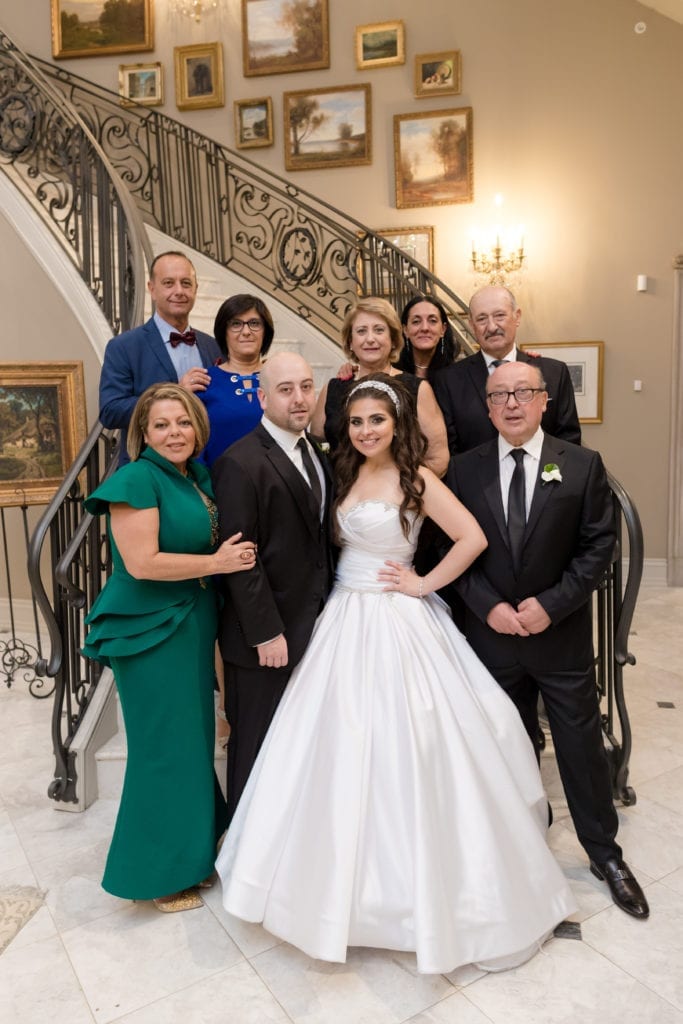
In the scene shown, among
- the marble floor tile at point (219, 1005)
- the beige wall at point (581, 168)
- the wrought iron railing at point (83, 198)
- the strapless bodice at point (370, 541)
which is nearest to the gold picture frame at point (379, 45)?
the beige wall at point (581, 168)

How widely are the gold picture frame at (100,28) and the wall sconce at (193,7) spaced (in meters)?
0.28

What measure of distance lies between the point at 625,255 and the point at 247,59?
4365mm

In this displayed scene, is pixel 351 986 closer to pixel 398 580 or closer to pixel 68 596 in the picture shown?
pixel 398 580

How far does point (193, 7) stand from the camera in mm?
7926

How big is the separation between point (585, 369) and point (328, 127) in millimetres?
3570

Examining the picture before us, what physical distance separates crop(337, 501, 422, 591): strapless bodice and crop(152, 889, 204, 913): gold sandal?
4.04 ft

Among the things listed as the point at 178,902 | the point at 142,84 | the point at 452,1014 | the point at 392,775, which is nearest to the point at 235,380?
the point at 392,775

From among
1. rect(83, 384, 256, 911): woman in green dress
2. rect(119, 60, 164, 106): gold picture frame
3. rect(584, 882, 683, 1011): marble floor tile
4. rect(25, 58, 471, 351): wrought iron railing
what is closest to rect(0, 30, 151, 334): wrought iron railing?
rect(25, 58, 471, 351): wrought iron railing

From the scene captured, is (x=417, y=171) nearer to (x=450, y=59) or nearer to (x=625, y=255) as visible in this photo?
(x=450, y=59)

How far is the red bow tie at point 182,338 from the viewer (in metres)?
3.27

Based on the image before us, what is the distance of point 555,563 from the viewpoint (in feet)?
8.41

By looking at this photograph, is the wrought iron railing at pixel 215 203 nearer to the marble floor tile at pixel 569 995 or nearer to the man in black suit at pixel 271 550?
the man in black suit at pixel 271 550

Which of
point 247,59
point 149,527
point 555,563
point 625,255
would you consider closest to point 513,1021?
point 555,563

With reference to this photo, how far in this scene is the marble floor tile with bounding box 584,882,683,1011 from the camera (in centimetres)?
225
